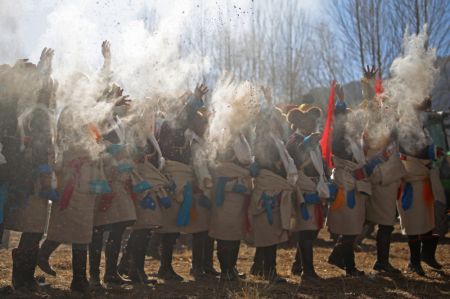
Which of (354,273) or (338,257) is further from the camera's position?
(338,257)

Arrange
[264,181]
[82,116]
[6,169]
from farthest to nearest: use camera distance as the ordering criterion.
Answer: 1. [264,181]
2. [82,116]
3. [6,169]

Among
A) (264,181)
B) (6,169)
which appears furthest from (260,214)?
(6,169)

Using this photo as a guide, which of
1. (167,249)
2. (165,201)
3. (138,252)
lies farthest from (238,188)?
(138,252)

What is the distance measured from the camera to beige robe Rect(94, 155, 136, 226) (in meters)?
6.29

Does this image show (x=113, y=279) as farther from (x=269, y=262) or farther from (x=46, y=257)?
(x=269, y=262)

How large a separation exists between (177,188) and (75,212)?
1.53m

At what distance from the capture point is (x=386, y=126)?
7762 millimetres

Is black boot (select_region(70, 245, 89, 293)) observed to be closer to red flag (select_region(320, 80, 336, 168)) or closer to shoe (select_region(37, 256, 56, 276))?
shoe (select_region(37, 256, 56, 276))

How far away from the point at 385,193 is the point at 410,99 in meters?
1.26

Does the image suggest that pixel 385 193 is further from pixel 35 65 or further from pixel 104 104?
pixel 35 65

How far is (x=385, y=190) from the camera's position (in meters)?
7.74

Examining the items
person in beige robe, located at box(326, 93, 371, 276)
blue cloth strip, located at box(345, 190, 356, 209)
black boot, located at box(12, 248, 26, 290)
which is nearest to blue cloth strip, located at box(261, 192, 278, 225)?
person in beige robe, located at box(326, 93, 371, 276)

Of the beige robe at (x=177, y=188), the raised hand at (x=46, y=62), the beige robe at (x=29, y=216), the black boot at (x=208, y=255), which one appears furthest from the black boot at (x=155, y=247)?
the raised hand at (x=46, y=62)

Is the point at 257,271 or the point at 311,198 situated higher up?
the point at 311,198
